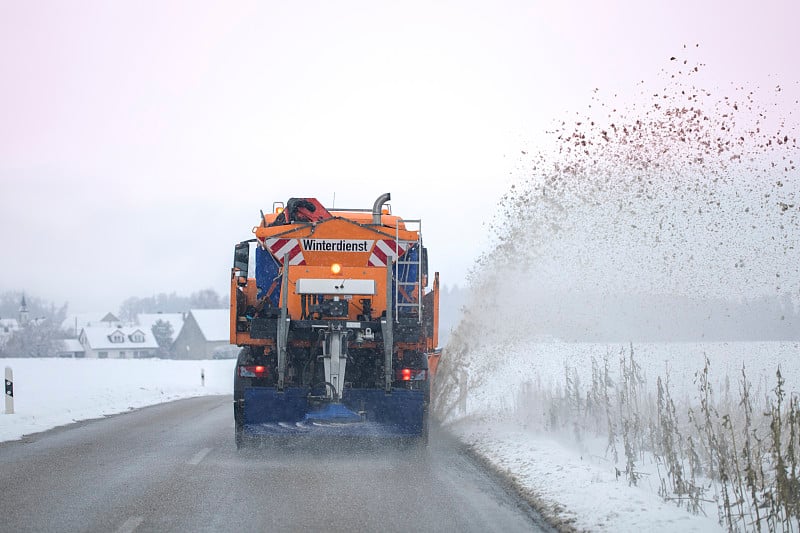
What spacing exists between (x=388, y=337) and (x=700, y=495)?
4415 millimetres

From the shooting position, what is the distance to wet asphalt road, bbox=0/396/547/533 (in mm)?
6281

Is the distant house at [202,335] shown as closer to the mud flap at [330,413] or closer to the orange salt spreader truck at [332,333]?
the orange salt spreader truck at [332,333]

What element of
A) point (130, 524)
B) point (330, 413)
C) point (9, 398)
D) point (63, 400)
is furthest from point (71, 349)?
point (130, 524)

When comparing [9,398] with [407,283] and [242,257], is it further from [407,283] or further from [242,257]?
[407,283]

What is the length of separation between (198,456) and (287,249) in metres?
2.96

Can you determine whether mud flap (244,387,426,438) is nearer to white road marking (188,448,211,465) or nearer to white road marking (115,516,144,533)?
white road marking (188,448,211,465)

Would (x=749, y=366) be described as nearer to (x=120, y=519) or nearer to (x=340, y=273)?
(x=340, y=273)

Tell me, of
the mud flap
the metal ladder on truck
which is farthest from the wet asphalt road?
the metal ladder on truck

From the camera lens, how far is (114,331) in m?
101

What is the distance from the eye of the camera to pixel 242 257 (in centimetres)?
1118

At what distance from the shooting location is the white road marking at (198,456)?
9.46m

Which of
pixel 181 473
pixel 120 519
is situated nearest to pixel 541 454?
pixel 181 473

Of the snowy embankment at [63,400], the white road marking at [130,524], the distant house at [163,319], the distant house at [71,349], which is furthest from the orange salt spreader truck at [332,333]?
the distant house at [163,319]

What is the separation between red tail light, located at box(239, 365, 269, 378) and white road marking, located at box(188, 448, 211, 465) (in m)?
1.14
